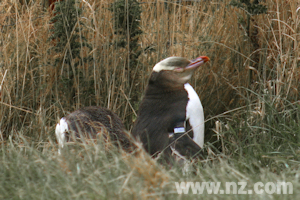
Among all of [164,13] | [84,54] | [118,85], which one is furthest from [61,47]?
[164,13]

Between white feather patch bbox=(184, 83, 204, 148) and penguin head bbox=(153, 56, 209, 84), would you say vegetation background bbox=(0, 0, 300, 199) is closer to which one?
white feather patch bbox=(184, 83, 204, 148)

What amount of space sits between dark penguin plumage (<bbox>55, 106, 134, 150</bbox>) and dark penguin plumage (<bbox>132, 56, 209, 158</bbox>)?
0.16 m

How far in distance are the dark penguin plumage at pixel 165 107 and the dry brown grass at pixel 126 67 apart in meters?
0.77

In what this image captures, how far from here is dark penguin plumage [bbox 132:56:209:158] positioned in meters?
2.95

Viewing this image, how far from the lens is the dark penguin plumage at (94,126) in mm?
3133

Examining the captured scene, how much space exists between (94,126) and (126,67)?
1146mm

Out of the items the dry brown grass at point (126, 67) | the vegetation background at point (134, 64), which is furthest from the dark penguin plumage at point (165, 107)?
the dry brown grass at point (126, 67)

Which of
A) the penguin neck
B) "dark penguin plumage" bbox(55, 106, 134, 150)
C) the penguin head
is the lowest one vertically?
"dark penguin plumage" bbox(55, 106, 134, 150)

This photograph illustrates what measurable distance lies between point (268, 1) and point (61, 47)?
2.05 metres

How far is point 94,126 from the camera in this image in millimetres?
3080

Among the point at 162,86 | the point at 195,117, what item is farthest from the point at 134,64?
the point at 195,117

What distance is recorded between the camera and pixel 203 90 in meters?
4.00

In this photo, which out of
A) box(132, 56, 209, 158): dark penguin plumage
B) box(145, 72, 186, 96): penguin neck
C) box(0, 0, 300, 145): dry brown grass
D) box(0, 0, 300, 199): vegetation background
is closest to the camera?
box(132, 56, 209, 158): dark penguin plumage

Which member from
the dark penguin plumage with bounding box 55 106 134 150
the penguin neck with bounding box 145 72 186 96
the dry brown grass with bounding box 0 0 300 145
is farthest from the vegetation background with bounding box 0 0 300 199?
the penguin neck with bounding box 145 72 186 96
